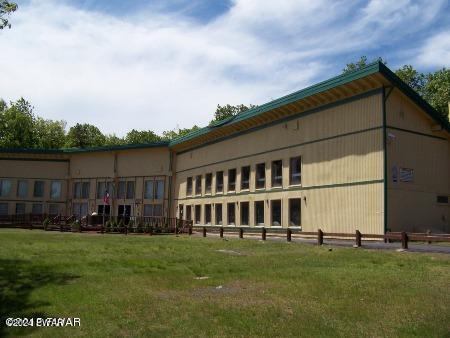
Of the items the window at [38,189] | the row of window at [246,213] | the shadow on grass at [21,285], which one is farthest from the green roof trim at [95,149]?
the shadow on grass at [21,285]

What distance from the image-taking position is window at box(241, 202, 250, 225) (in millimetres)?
35094

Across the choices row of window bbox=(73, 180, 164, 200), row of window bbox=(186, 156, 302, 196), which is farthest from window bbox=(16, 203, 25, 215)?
row of window bbox=(186, 156, 302, 196)

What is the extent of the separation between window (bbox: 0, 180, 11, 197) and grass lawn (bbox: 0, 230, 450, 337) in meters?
40.4

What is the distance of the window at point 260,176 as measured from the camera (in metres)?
33.7

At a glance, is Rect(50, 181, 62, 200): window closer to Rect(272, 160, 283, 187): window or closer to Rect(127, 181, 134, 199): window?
Rect(127, 181, 134, 199): window

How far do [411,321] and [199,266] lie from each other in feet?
24.7

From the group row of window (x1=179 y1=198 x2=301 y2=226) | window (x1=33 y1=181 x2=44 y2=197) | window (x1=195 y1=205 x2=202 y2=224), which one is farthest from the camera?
window (x1=33 y1=181 x2=44 y2=197)

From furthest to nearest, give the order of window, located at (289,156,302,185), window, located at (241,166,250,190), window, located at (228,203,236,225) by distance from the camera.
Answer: window, located at (228,203,236,225)
window, located at (241,166,250,190)
window, located at (289,156,302,185)

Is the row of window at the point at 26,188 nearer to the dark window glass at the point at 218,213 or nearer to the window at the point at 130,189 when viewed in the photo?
the window at the point at 130,189

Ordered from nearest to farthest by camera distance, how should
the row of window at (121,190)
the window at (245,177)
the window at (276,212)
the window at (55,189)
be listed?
1. the window at (276,212)
2. the window at (245,177)
3. the row of window at (121,190)
4. the window at (55,189)

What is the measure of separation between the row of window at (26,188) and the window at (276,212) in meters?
30.9

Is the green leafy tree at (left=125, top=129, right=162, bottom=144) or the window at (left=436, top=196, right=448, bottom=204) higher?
the green leafy tree at (left=125, top=129, right=162, bottom=144)

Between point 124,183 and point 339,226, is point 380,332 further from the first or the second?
point 124,183

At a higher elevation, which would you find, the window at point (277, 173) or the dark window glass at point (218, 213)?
the window at point (277, 173)
